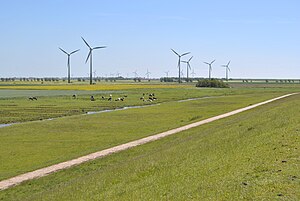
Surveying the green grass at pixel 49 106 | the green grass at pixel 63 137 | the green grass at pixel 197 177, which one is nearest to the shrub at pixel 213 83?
the green grass at pixel 49 106

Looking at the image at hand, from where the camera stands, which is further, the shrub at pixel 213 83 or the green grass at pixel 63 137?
the shrub at pixel 213 83

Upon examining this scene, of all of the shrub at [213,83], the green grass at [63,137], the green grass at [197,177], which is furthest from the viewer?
the shrub at [213,83]

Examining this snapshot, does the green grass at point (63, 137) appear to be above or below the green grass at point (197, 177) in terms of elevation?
below

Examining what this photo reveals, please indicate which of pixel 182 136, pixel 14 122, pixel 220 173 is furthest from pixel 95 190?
pixel 14 122

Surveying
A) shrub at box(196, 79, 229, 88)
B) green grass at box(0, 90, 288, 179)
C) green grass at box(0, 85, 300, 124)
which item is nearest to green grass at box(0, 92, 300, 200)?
green grass at box(0, 90, 288, 179)

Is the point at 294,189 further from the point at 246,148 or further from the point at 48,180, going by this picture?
the point at 48,180

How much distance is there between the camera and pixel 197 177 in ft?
40.2

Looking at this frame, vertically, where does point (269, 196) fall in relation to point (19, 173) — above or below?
above

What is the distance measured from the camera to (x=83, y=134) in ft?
99.3

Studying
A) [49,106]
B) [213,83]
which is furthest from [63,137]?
[213,83]

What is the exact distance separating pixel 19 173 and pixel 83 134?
12283mm

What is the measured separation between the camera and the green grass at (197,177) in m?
10.4

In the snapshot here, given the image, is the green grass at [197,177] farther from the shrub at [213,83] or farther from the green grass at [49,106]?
the shrub at [213,83]

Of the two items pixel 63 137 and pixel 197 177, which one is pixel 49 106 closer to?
pixel 63 137
